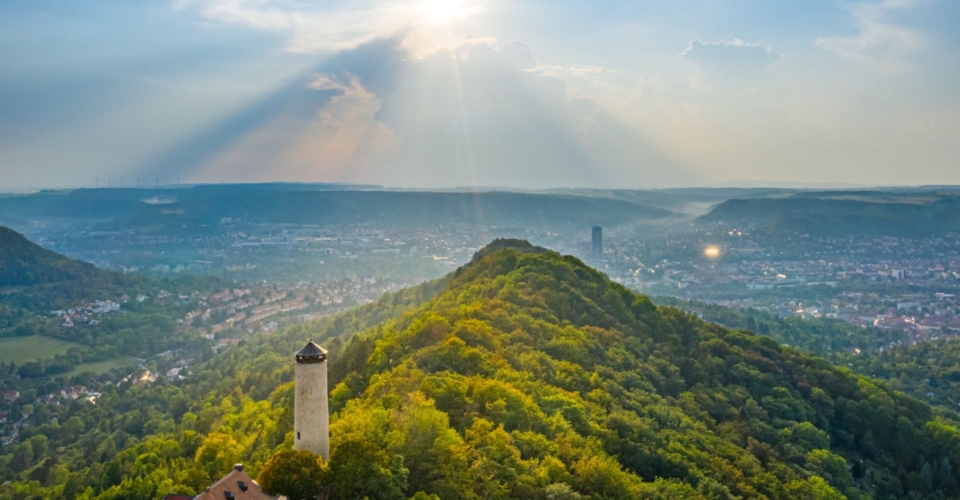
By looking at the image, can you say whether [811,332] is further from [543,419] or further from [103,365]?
[103,365]

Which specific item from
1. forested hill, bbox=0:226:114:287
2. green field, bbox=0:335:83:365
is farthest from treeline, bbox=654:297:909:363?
→ forested hill, bbox=0:226:114:287

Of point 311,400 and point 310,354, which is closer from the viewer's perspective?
point 310,354

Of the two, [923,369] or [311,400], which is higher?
[311,400]

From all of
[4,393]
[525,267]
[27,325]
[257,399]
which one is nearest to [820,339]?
[525,267]

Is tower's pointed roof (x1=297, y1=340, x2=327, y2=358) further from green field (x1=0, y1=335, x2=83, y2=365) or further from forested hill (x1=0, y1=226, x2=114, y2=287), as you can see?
Result: forested hill (x1=0, y1=226, x2=114, y2=287)

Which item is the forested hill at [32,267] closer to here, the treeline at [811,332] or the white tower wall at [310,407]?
the treeline at [811,332]

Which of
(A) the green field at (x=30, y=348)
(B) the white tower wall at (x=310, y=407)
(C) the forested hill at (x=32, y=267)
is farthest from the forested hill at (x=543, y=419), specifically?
(C) the forested hill at (x=32, y=267)

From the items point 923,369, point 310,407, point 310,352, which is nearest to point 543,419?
point 310,407
